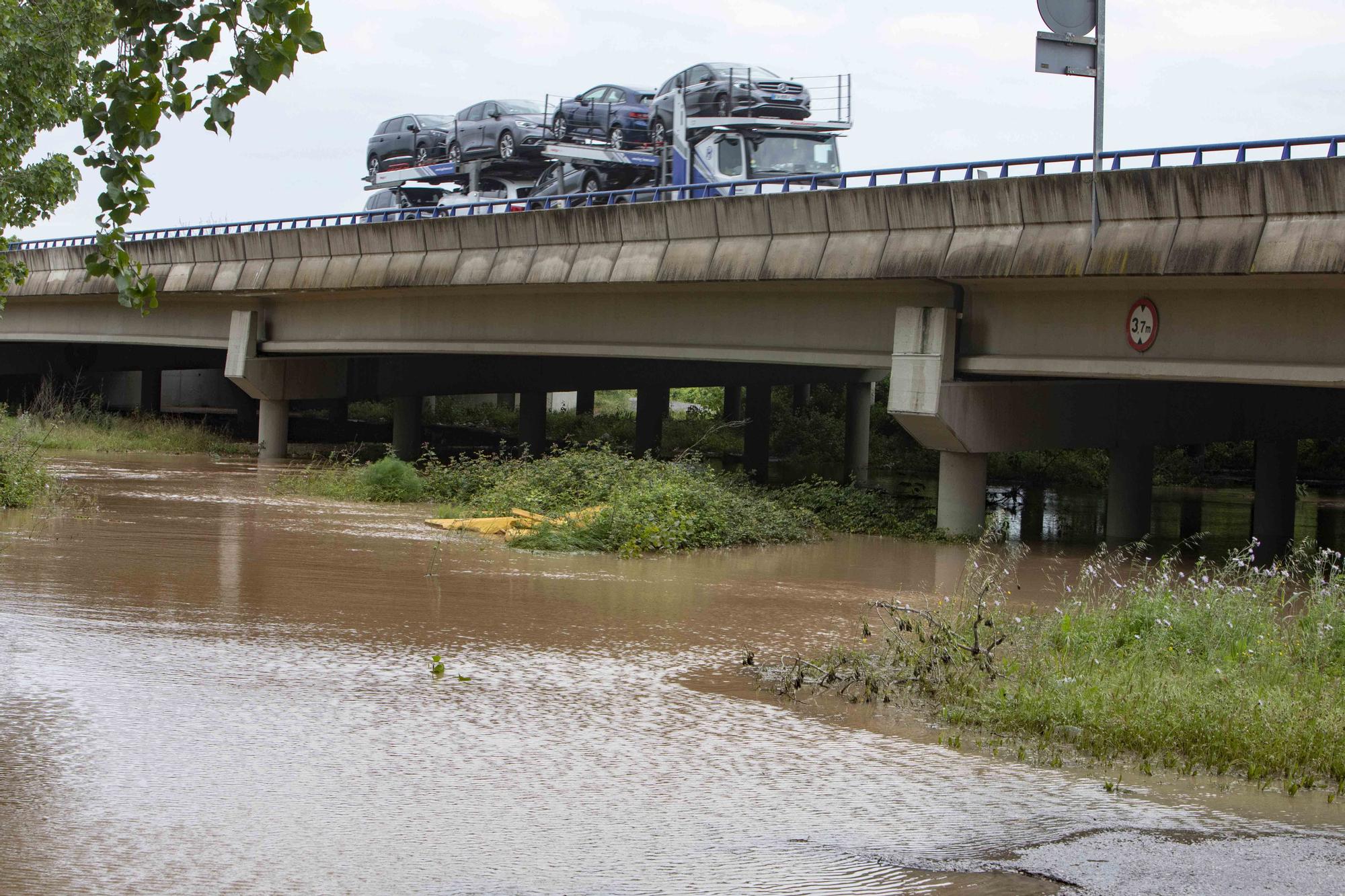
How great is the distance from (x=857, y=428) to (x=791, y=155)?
12.8 metres

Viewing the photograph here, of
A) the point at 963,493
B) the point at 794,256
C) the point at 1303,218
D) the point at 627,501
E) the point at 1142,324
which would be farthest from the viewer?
the point at 794,256

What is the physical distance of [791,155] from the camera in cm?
2755

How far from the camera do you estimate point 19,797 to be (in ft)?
19.1

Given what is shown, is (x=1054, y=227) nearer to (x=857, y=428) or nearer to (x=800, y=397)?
(x=857, y=428)

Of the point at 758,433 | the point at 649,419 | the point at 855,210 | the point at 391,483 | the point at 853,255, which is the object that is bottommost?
the point at 391,483

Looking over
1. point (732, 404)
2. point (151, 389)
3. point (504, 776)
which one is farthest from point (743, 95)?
point (151, 389)

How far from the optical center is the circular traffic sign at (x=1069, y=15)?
1625 centimetres

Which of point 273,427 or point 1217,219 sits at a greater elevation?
point 1217,219

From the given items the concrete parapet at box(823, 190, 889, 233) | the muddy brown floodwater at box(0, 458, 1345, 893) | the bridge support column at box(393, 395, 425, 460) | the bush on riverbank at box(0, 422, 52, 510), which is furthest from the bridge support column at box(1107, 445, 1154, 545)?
the bridge support column at box(393, 395, 425, 460)

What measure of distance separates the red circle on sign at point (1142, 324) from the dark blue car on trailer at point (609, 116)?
15.4m

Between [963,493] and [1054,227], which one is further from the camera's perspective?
[963,493]

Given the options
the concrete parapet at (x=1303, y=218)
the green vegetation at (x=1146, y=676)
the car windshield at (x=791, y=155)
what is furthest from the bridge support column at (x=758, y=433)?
the green vegetation at (x=1146, y=676)

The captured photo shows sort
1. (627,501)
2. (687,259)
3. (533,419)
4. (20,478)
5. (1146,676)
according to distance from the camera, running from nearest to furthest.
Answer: (1146,676), (627,501), (20,478), (687,259), (533,419)

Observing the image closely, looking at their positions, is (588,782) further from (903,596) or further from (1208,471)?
(1208,471)
